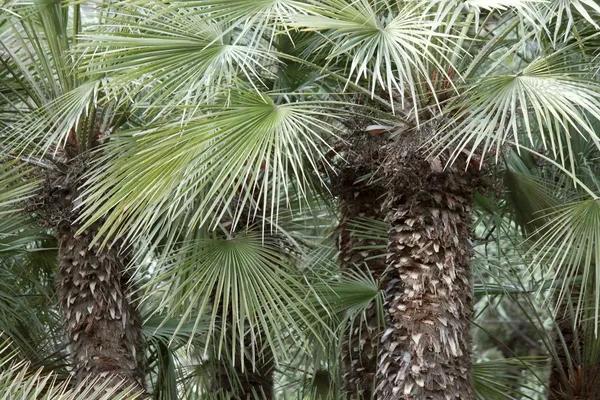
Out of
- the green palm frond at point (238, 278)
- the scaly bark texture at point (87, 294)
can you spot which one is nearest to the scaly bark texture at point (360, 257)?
the green palm frond at point (238, 278)

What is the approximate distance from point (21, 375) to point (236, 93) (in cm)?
154

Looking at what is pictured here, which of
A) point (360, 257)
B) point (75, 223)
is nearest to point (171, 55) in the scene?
point (75, 223)

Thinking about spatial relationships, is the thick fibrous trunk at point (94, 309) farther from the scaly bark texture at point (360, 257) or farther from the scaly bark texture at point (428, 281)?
the scaly bark texture at point (428, 281)

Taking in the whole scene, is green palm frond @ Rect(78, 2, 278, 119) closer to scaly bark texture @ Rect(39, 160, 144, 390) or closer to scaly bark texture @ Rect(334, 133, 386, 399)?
scaly bark texture @ Rect(39, 160, 144, 390)

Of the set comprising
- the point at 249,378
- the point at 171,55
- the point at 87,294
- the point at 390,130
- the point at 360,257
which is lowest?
the point at 249,378

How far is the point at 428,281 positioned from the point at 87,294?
1.98 m

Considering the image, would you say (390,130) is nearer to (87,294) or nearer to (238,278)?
(238,278)

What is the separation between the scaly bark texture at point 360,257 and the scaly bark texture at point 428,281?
0.77 meters

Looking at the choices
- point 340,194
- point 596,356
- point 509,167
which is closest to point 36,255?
point 340,194

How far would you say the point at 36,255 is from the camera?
6.24 meters

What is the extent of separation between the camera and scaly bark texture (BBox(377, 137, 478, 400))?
407 centimetres

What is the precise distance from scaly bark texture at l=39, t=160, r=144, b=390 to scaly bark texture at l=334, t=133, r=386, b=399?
133 cm

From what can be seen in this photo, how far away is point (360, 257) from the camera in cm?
536

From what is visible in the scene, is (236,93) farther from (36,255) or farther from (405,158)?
(36,255)
